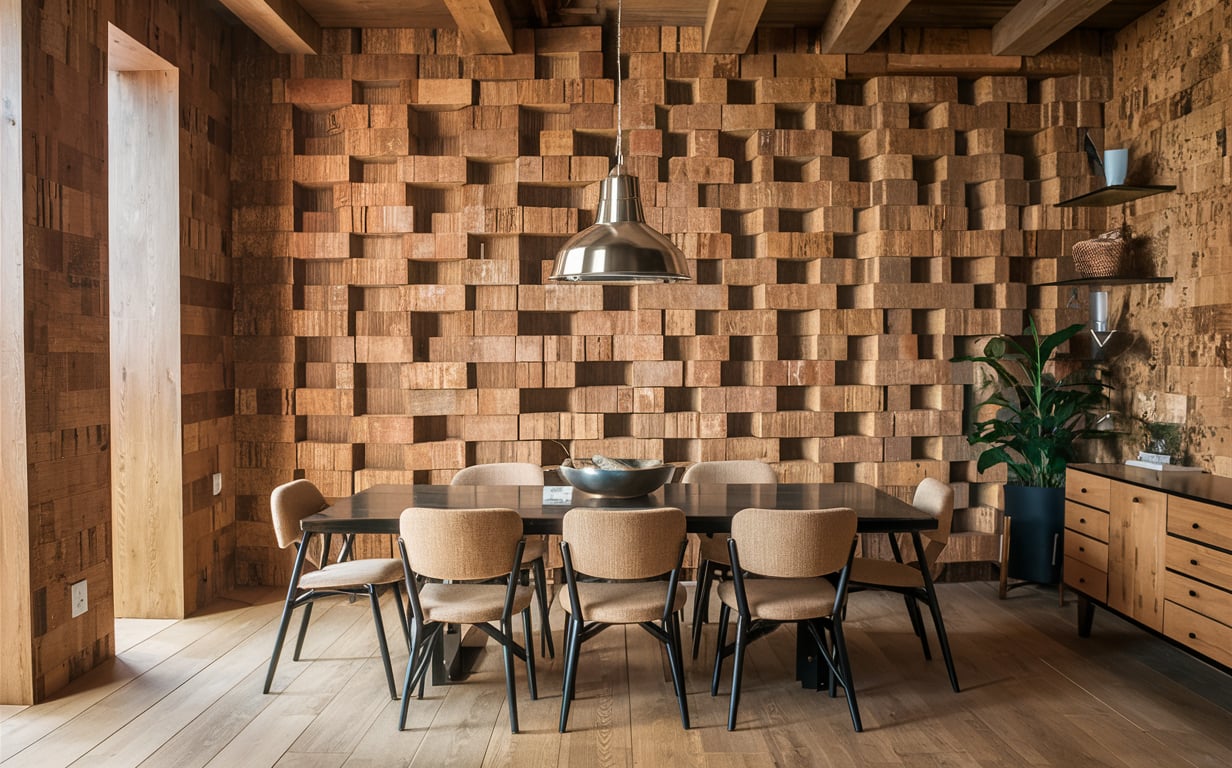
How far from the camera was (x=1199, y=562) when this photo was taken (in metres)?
3.18

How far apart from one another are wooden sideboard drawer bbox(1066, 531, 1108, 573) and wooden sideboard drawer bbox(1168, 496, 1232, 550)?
50 centimetres

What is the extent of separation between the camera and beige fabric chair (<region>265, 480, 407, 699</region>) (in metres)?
3.27

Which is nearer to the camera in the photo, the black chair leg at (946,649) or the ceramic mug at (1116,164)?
the black chair leg at (946,649)

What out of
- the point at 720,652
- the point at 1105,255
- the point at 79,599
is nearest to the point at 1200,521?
the point at 1105,255

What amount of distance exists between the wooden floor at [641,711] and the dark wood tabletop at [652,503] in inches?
26.5

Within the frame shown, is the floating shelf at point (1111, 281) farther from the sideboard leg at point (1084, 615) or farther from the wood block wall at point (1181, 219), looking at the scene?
the sideboard leg at point (1084, 615)

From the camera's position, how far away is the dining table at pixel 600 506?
10.4ft

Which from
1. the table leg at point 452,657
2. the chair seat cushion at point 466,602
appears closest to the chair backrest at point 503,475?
the table leg at point 452,657

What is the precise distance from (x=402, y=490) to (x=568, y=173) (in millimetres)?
2011

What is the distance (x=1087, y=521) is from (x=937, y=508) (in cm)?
107

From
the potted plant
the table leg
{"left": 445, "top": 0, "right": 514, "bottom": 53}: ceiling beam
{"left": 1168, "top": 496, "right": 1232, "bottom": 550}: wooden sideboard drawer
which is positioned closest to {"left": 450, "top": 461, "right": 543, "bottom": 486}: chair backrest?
the table leg

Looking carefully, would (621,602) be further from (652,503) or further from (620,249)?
(620,249)

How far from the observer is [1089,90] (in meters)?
4.80

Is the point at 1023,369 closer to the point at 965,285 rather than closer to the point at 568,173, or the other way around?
the point at 965,285
